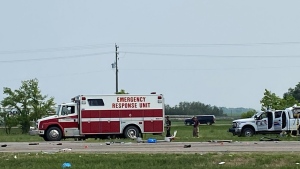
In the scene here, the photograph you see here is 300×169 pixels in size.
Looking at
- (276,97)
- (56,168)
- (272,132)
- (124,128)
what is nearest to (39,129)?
(124,128)

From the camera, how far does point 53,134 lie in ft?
123

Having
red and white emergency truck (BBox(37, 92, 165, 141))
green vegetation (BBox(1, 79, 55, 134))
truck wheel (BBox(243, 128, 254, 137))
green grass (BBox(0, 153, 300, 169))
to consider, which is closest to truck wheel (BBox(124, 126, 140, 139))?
red and white emergency truck (BBox(37, 92, 165, 141))

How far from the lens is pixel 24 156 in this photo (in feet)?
68.3

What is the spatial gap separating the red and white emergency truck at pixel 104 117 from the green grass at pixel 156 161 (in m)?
17.2

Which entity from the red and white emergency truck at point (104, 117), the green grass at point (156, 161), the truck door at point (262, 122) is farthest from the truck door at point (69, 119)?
the green grass at point (156, 161)

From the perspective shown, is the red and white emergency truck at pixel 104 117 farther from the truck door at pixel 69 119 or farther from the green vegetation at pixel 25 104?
the green vegetation at pixel 25 104

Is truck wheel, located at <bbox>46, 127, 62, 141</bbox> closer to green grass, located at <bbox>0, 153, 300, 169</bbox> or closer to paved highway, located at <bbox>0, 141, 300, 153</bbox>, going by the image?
paved highway, located at <bbox>0, 141, 300, 153</bbox>

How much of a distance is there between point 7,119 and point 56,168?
52.7 meters

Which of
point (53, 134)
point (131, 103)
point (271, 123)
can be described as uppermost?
point (131, 103)

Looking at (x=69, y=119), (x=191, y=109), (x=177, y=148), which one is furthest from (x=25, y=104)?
(x=191, y=109)

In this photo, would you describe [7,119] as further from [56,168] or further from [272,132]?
[56,168]

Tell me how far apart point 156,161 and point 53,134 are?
1948cm

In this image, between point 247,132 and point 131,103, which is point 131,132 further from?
point 247,132

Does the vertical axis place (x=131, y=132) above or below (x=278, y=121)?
below
